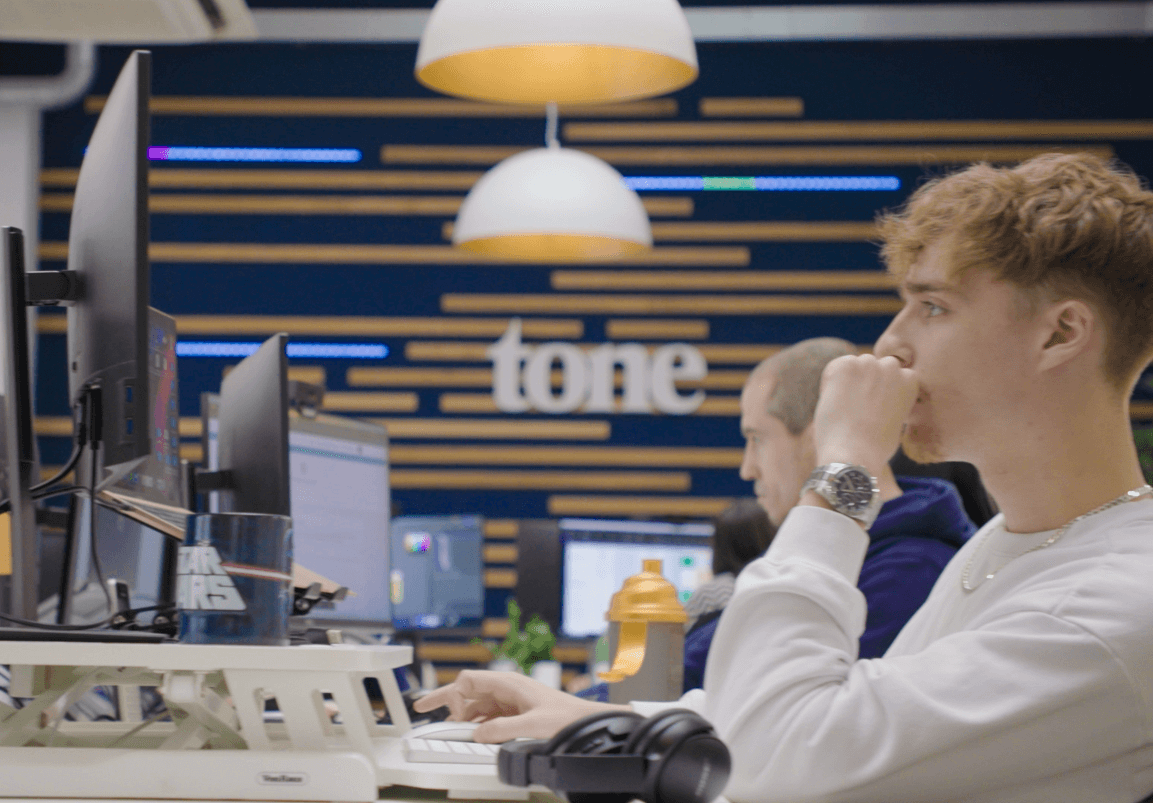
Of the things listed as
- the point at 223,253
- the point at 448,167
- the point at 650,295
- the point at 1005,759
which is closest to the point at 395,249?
the point at 448,167

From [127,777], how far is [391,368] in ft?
16.8

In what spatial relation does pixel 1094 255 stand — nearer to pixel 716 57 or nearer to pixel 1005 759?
pixel 1005 759

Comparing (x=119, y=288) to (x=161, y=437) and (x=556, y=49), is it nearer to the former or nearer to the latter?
(x=161, y=437)

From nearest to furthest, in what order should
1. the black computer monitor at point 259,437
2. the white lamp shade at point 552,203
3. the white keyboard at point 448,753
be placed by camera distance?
the white keyboard at point 448,753 → the black computer monitor at point 259,437 → the white lamp shade at point 552,203

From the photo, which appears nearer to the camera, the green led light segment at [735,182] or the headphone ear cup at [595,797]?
the headphone ear cup at [595,797]

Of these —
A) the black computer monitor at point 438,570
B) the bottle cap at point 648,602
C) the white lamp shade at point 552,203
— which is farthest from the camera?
the black computer monitor at point 438,570

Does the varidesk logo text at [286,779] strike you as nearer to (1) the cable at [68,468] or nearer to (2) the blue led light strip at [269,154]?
(1) the cable at [68,468]

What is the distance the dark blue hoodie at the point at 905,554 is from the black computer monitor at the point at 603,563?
2.29m

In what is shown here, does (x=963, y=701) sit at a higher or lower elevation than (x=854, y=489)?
lower

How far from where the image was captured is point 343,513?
2387 mm

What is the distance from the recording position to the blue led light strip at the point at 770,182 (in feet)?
19.9

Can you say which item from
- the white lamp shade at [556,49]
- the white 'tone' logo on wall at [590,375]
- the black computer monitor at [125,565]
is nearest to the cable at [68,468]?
the black computer monitor at [125,565]

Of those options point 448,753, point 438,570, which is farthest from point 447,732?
point 438,570

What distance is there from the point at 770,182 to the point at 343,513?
4192mm
